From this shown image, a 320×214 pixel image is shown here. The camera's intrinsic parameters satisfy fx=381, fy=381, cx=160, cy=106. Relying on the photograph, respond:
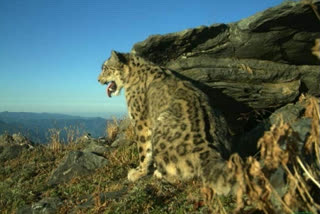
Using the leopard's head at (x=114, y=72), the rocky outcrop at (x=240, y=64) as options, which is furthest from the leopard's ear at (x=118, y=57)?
the rocky outcrop at (x=240, y=64)

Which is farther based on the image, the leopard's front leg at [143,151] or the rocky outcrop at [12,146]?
the rocky outcrop at [12,146]

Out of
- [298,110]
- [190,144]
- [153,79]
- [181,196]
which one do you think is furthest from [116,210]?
[298,110]

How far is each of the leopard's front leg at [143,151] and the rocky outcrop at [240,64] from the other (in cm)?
263

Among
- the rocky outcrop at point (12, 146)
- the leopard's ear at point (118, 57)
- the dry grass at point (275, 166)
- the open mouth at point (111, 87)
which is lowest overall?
the rocky outcrop at point (12, 146)

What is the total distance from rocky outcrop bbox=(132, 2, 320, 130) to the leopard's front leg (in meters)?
2.63

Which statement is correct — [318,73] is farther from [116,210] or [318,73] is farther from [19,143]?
[19,143]

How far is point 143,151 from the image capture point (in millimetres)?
8531

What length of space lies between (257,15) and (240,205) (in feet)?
23.8

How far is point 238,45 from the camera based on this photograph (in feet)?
35.0

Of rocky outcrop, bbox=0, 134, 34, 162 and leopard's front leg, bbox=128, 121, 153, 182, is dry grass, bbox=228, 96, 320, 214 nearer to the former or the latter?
leopard's front leg, bbox=128, 121, 153, 182

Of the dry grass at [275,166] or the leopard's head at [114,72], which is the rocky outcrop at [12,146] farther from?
the dry grass at [275,166]

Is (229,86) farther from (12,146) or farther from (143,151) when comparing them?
(12,146)

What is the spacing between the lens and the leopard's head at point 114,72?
10.4 m

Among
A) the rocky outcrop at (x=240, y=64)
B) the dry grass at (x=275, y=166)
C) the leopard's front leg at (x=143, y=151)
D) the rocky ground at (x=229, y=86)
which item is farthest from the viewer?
the rocky outcrop at (x=240, y=64)
